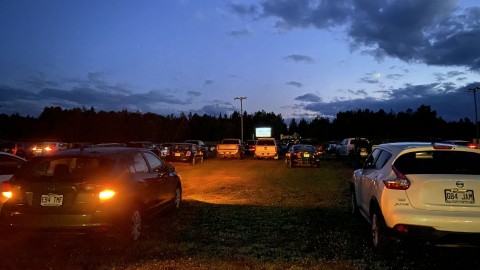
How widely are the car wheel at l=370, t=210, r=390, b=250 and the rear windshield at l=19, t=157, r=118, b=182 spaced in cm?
404

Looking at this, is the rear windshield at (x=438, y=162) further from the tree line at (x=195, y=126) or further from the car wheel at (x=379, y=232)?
the tree line at (x=195, y=126)

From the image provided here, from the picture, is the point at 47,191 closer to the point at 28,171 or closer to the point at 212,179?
the point at 28,171

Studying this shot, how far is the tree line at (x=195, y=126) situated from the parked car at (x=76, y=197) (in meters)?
82.6

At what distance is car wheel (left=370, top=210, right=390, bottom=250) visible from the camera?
6.42m

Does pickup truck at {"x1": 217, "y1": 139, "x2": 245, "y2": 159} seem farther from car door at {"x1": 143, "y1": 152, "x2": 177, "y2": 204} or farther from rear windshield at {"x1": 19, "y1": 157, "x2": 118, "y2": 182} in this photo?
rear windshield at {"x1": 19, "y1": 157, "x2": 118, "y2": 182}

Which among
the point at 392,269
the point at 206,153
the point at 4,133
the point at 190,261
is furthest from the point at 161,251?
the point at 4,133

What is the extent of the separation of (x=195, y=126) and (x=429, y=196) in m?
137

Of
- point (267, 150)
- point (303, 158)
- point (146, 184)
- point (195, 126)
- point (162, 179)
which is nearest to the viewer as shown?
point (146, 184)

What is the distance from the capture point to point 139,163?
805cm

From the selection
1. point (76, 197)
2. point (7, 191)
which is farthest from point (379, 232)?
point (7, 191)

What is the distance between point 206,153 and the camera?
39781 mm

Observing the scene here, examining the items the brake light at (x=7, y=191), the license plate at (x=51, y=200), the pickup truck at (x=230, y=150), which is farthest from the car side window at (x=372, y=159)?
the pickup truck at (x=230, y=150)

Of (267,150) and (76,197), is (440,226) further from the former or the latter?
(267,150)

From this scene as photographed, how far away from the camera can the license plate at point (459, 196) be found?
18.9 feet
